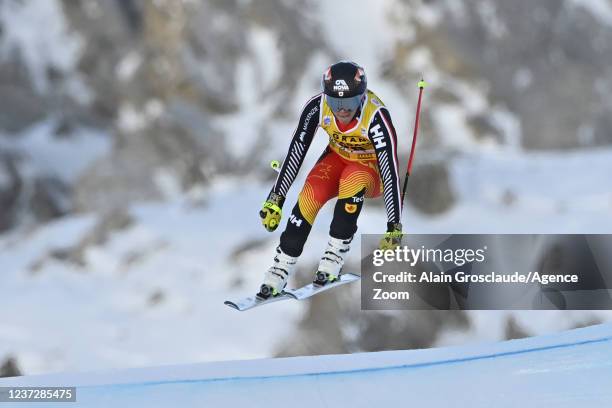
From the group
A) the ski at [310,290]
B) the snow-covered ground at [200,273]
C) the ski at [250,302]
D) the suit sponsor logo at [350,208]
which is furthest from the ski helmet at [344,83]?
the snow-covered ground at [200,273]

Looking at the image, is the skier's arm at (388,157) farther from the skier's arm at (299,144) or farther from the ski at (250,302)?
the ski at (250,302)

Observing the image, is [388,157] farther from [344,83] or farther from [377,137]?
[344,83]

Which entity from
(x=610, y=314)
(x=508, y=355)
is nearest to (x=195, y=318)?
(x=610, y=314)

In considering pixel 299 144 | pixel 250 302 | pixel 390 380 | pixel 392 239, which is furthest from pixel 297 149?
pixel 390 380

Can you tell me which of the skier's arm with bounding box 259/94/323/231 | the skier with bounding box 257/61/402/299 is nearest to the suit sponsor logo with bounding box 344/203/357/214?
the skier with bounding box 257/61/402/299

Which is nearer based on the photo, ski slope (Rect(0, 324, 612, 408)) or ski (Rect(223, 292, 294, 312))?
ski (Rect(223, 292, 294, 312))

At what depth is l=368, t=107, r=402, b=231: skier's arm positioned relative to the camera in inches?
301

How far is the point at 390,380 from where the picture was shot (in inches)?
331

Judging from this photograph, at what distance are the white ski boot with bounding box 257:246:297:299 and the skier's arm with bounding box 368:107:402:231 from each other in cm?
98

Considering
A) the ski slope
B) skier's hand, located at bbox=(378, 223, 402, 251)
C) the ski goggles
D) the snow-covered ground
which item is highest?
the snow-covered ground

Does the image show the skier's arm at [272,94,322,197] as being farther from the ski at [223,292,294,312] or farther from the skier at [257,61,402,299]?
the ski at [223,292,294,312]

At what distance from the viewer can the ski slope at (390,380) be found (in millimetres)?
7844

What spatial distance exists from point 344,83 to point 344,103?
181mm

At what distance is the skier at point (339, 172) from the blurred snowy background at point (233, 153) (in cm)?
936
